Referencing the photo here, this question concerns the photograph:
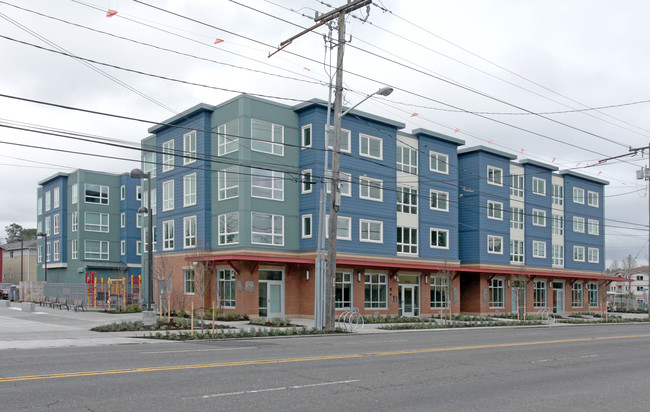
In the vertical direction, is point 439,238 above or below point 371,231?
below

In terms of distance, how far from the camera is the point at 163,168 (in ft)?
138

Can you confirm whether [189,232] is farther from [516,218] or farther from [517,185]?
[517,185]

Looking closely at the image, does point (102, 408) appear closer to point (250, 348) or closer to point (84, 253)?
point (250, 348)

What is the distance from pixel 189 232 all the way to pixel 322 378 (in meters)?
28.7

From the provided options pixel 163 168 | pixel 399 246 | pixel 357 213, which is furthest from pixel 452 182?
pixel 163 168

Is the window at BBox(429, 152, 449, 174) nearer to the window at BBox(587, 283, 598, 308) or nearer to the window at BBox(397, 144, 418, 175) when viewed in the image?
the window at BBox(397, 144, 418, 175)

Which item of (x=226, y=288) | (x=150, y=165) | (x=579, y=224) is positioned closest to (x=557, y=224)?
(x=579, y=224)

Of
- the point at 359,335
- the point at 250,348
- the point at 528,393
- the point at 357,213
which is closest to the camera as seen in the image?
the point at 528,393

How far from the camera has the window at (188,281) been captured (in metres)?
38.4

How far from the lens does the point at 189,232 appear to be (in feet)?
127

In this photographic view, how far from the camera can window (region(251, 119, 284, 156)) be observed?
117 ft

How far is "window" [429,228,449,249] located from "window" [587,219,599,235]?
2214 centimetres

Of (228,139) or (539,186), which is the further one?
(539,186)

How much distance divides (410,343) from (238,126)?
64.5 ft
